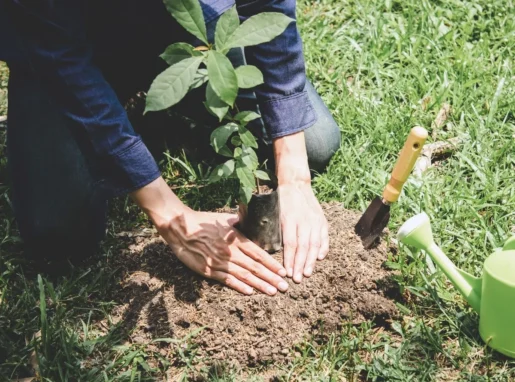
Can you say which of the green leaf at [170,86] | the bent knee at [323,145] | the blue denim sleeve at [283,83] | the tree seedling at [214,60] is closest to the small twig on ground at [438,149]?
the bent knee at [323,145]

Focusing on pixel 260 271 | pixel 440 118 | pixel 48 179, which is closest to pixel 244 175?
pixel 260 271

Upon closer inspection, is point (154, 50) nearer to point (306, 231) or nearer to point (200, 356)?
point (306, 231)

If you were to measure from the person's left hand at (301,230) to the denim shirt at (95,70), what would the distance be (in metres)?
0.25

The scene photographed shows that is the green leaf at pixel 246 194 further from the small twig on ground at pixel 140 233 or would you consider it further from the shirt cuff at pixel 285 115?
the small twig on ground at pixel 140 233

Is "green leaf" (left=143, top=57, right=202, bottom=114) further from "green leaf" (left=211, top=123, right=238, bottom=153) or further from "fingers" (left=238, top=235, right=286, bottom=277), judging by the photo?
"fingers" (left=238, top=235, right=286, bottom=277)

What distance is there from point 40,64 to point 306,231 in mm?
963

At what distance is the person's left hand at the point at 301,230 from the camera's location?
2025mm

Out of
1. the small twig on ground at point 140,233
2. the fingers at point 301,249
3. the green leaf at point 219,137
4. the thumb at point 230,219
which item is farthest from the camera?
the small twig on ground at point 140,233

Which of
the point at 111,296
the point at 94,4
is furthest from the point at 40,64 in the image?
the point at 111,296

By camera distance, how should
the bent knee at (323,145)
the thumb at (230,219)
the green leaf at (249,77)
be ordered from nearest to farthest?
the green leaf at (249,77) → the thumb at (230,219) → the bent knee at (323,145)

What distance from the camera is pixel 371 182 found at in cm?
247

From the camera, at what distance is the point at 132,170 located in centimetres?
199

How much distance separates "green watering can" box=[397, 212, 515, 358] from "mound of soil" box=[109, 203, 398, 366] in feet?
0.70

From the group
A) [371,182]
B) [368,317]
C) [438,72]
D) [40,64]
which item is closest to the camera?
[40,64]
